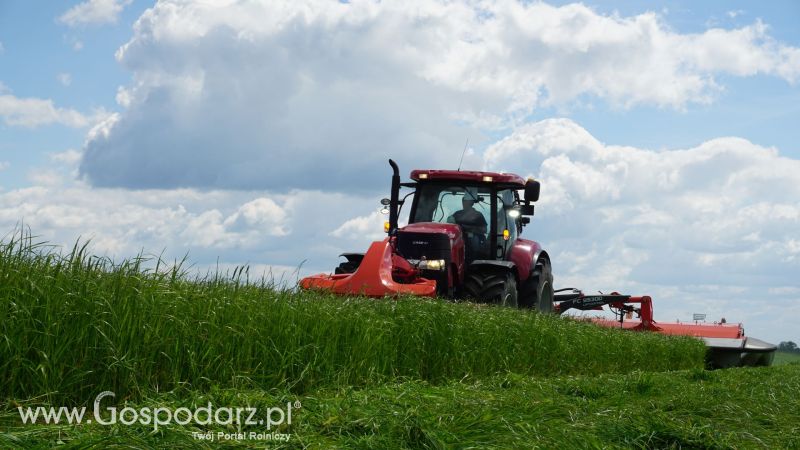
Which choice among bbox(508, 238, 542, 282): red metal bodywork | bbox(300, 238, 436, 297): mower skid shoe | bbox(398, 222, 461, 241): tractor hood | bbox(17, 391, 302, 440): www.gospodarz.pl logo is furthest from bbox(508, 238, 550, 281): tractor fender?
bbox(17, 391, 302, 440): www.gospodarz.pl logo

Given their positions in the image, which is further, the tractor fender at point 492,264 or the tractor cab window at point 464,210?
the tractor cab window at point 464,210

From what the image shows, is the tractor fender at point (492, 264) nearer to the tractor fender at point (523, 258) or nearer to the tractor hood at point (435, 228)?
the tractor hood at point (435, 228)

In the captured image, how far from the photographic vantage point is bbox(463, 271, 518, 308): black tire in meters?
11.0

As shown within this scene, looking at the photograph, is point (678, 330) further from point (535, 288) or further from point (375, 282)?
point (375, 282)

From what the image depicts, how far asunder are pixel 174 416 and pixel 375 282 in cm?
531

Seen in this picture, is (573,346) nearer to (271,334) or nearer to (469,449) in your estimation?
(271,334)

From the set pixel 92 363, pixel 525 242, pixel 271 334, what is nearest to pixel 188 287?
pixel 271 334

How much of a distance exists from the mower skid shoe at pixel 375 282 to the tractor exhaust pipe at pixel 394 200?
53.4 inches

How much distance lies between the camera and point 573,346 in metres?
10.9

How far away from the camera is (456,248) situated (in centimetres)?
1103

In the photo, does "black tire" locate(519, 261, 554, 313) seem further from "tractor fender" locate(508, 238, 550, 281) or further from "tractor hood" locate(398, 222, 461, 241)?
"tractor hood" locate(398, 222, 461, 241)

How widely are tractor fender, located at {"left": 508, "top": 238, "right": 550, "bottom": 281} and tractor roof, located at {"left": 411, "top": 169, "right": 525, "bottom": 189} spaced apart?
3.13ft

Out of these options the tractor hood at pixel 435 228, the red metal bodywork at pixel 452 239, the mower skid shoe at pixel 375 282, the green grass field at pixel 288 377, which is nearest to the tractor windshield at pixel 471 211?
the red metal bodywork at pixel 452 239

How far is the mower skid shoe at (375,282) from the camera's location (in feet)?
31.9
